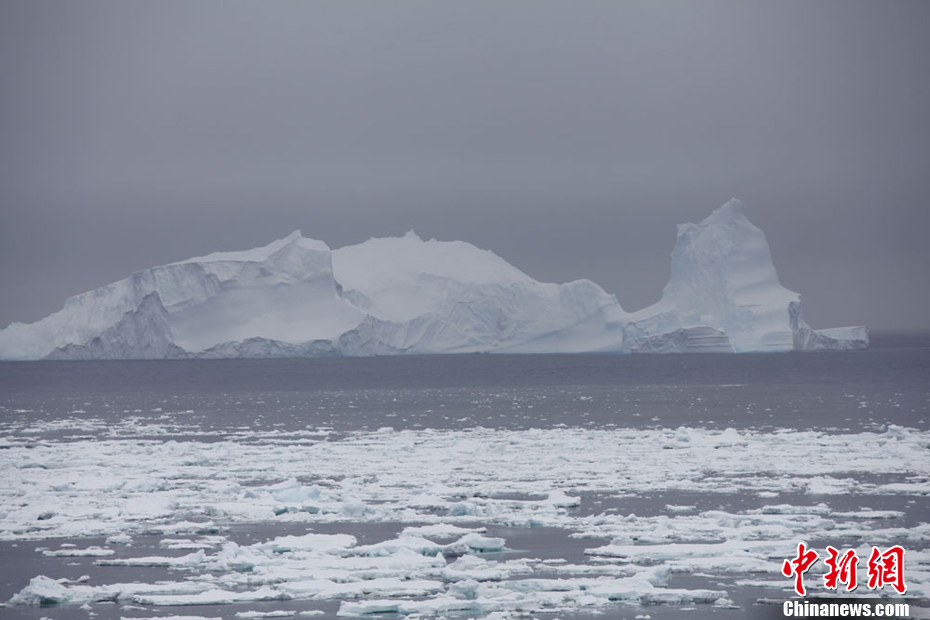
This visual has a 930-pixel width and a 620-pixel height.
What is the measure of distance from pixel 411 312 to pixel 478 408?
184ft

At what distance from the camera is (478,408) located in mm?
42625

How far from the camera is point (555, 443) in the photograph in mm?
25484

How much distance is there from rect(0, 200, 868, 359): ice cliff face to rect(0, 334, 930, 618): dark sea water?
3.84m

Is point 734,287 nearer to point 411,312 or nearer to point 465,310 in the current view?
point 465,310

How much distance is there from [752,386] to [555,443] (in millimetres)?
36375

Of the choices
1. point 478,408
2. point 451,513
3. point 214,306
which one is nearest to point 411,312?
point 214,306

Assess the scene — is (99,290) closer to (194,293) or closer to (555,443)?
(194,293)

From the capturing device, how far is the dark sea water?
43.7 feet

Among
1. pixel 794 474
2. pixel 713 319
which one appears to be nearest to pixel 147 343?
pixel 713 319

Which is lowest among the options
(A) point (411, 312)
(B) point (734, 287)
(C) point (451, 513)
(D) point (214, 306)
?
(C) point (451, 513)

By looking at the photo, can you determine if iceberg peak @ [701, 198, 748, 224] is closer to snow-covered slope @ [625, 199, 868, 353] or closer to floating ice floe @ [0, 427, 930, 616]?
snow-covered slope @ [625, 199, 868, 353]

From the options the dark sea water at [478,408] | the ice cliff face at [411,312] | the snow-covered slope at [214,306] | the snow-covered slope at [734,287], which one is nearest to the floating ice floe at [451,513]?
the dark sea water at [478,408]

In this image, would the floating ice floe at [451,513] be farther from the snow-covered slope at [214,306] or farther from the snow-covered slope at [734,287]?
the snow-covered slope at [734,287]

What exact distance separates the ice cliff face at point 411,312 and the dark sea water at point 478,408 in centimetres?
384
